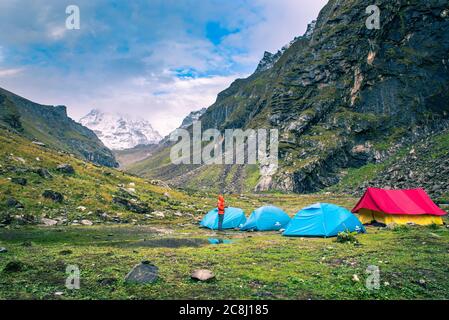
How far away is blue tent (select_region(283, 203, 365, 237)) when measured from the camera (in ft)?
69.3

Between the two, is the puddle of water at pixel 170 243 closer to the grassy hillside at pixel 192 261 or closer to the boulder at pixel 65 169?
the grassy hillside at pixel 192 261

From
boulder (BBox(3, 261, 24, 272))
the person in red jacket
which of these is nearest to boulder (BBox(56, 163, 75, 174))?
the person in red jacket

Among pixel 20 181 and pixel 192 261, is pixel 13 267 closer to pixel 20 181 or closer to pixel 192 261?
pixel 192 261

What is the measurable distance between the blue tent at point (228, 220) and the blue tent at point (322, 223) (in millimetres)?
6952

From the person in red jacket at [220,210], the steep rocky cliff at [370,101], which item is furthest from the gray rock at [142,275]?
the steep rocky cliff at [370,101]

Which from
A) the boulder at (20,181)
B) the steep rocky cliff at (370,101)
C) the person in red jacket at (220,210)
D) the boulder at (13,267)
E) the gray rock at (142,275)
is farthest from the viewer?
the steep rocky cliff at (370,101)

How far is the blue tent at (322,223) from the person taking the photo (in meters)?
21.1

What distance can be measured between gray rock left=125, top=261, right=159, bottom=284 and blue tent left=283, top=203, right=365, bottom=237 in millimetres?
12988

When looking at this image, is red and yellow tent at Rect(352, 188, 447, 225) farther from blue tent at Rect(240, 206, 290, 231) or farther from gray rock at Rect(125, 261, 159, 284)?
gray rock at Rect(125, 261, 159, 284)

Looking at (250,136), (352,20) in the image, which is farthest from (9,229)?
(352,20)

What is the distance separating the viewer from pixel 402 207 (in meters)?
24.1

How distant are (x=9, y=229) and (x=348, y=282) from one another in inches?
835

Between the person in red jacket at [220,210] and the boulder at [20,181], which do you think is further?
the boulder at [20,181]

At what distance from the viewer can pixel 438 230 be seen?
2033 centimetres
